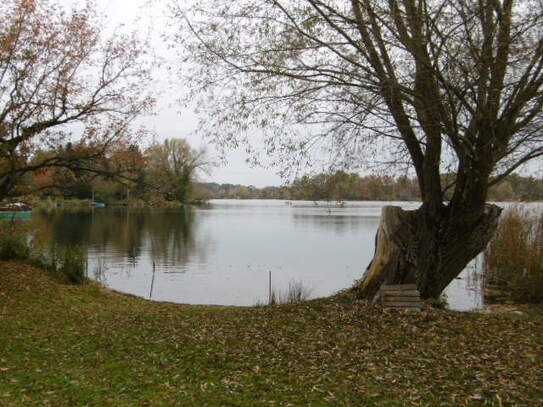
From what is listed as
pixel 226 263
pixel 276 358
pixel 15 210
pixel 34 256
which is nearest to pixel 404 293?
pixel 276 358

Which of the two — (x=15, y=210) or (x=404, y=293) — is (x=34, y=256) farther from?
(x=404, y=293)

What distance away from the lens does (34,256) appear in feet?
50.3

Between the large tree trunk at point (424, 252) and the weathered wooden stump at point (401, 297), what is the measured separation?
47 cm

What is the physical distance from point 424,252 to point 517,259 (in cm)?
865

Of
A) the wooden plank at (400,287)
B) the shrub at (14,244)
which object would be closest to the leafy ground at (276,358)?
the wooden plank at (400,287)

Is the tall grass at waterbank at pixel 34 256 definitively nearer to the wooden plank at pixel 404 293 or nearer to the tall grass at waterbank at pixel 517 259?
the wooden plank at pixel 404 293

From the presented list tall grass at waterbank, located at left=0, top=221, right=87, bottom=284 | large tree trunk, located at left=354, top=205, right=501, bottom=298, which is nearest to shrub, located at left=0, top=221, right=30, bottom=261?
tall grass at waterbank, located at left=0, top=221, right=87, bottom=284

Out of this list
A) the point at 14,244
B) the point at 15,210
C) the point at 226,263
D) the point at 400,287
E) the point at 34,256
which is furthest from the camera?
the point at 226,263

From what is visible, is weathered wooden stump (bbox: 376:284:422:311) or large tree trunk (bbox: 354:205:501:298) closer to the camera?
weathered wooden stump (bbox: 376:284:422:311)

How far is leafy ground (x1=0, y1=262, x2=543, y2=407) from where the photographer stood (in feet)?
15.9

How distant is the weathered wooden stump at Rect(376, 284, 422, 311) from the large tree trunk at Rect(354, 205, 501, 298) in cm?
47

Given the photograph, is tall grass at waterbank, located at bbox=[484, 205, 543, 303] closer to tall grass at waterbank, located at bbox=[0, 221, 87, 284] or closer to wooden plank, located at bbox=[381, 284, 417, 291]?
wooden plank, located at bbox=[381, 284, 417, 291]

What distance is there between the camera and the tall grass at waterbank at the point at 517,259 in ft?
47.9

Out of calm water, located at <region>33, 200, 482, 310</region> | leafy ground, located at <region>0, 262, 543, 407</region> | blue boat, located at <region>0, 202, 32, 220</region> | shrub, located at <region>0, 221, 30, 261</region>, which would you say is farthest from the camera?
calm water, located at <region>33, 200, 482, 310</region>
